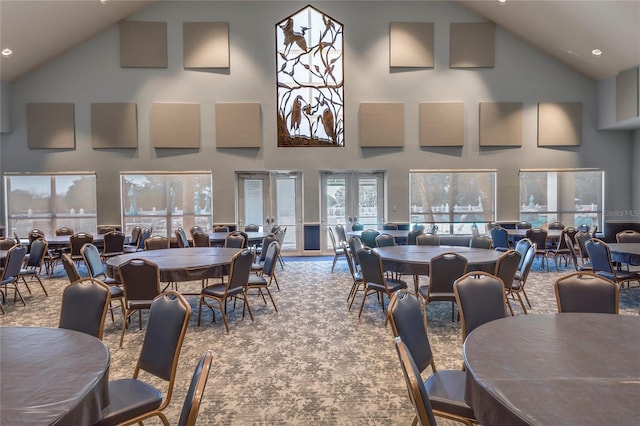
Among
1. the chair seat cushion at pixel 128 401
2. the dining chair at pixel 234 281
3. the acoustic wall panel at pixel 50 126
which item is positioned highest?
the acoustic wall panel at pixel 50 126

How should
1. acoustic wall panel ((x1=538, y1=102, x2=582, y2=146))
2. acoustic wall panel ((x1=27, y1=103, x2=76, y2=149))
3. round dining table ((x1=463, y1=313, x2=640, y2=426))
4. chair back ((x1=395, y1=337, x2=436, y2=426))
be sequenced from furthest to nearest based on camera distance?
acoustic wall panel ((x1=538, y1=102, x2=582, y2=146)) < acoustic wall panel ((x1=27, y1=103, x2=76, y2=149)) < chair back ((x1=395, y1=337, x2=436, y2=426)) < round dining table ((x1=463, y1=313, x2=640, y2=426))

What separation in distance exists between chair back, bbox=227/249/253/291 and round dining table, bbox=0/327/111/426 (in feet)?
7.15

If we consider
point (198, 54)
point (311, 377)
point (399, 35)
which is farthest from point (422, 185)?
point (311, 377)

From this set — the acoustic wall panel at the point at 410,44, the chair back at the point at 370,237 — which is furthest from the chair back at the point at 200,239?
the acoustic wall panel at the point at 410,44

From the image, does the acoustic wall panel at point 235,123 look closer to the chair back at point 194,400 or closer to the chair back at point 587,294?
the chair back at point 587,294

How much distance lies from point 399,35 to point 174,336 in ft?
32.1

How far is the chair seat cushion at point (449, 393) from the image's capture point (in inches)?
76.0

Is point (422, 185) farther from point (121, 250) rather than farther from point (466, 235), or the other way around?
point (121, 250)

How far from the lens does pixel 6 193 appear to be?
9.52 meters

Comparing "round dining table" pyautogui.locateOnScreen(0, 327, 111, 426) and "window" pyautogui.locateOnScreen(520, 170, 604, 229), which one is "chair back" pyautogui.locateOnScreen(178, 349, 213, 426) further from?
"window" pyautogui.locateOnScreen(520, 170, 604, 229)

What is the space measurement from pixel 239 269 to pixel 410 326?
2673 millimetres

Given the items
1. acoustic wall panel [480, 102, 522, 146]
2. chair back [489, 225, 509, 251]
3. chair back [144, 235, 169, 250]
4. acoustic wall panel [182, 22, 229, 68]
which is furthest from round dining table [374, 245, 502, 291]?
acoustic wall panel [182, 22, 229, 68]

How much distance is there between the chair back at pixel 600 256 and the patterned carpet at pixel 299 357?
60 cm

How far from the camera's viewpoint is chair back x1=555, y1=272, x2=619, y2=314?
2676 millimetres
